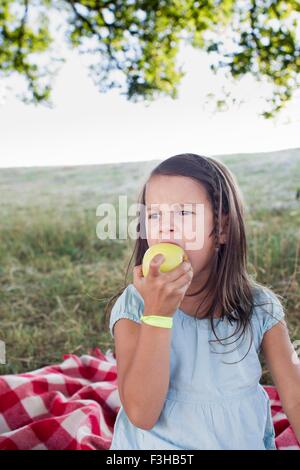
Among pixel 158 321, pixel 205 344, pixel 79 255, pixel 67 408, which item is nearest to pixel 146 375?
pixel 158 321

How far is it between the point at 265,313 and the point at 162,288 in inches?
13.3

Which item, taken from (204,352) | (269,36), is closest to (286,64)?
(269,36)

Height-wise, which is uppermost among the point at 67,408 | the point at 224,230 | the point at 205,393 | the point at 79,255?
the point at 224,230

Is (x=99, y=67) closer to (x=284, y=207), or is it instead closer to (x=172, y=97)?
(x=172, y=97)

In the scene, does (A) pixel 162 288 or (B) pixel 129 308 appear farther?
(B) pixel 129 308

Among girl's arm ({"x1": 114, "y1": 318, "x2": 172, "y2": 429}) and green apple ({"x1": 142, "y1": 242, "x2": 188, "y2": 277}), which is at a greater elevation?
green apple ({"x1": 142, "y1": 242, "x2": 188, "y2": 277})

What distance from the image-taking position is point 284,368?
109cm

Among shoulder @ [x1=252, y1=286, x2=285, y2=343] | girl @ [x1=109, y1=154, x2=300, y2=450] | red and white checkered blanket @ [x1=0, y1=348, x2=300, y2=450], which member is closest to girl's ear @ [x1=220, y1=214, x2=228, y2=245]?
girl @ [x1=109, y1=154, x2=300, y2=450]

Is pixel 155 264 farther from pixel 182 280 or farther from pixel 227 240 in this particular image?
pixel 227 240

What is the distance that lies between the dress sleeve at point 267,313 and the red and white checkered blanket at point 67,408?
0.59 m

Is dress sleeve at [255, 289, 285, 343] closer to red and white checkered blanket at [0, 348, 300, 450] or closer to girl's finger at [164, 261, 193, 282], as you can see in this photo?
girl's finger at [164, 261, 193, 282]

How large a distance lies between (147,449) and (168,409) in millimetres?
102

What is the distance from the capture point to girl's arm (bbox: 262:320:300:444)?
1070mm

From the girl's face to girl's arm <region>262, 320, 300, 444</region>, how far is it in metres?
0.24
